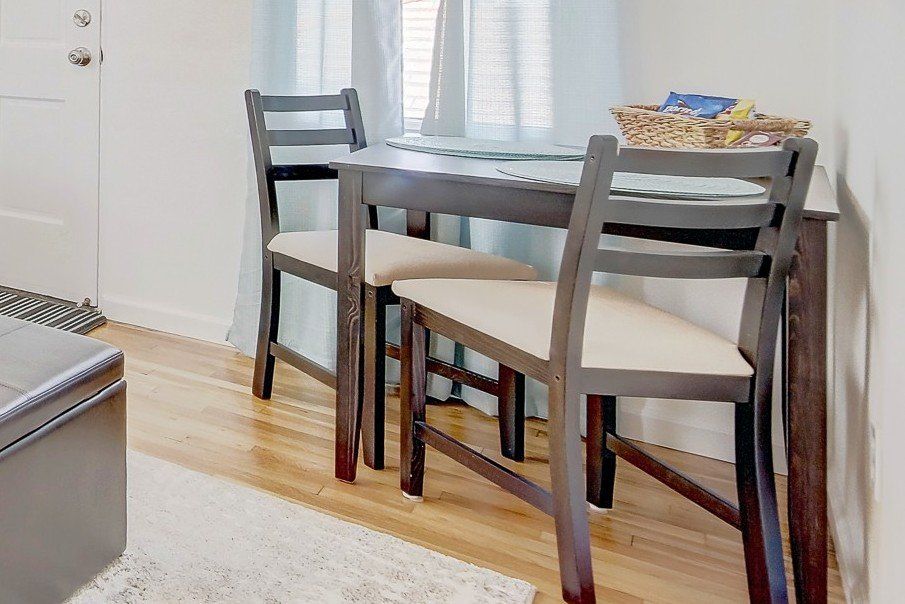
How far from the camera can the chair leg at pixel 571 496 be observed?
1422 mm

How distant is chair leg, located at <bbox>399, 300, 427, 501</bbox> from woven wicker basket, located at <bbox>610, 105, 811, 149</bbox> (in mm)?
640

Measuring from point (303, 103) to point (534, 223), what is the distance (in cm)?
95

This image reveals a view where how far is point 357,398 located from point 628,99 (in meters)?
1.03

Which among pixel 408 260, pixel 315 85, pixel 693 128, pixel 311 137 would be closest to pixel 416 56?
pixel 315 85

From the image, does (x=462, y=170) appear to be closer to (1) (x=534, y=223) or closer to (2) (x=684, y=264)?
(1) (x=534, y=223)

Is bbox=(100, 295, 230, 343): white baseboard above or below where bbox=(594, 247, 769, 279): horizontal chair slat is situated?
below

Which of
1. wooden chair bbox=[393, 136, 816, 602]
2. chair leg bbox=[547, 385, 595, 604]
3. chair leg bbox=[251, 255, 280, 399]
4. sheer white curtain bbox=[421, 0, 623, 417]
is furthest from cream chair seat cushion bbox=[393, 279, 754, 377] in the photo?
chair leg bbox=[251, 255, 280, 399]

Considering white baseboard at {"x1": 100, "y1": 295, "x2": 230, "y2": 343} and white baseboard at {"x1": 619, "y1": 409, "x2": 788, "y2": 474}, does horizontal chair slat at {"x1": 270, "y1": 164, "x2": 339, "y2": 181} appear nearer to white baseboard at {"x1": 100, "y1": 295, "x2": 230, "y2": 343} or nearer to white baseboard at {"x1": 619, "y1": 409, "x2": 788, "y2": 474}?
white baseboard at {"x1": 100, "y1": 295, "x2": 230, "y2": 343}

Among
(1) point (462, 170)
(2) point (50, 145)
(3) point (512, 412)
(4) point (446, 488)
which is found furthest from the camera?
(2) point (50, 145)

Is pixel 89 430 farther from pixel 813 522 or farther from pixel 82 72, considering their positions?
pixel 82 72

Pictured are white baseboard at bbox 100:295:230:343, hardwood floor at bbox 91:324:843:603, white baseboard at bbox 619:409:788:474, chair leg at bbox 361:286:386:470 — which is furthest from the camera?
white baseboard at bbox 100:295:230:343

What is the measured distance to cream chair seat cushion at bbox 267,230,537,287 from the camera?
1.90 metres

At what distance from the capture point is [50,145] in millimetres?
3037

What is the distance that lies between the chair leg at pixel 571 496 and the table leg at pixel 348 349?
2.01 ft
